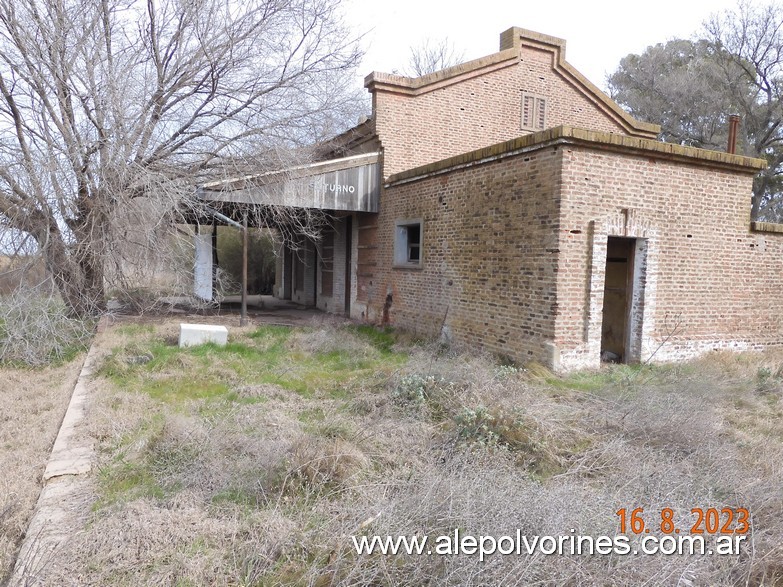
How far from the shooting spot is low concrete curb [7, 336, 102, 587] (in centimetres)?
305

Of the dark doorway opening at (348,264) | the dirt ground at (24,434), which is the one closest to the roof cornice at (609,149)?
the dark doorway opening at (348,264)

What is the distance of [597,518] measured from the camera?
3.16 meters

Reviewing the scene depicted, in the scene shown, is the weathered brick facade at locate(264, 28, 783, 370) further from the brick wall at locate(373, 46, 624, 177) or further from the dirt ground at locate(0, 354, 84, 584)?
the dirt ground at locate(0, 354, 84, 584)

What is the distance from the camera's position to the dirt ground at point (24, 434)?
12.2ft

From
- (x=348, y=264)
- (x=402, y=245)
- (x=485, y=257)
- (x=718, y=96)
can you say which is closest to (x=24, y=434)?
(x=485, y=257)

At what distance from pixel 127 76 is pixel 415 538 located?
991 cm

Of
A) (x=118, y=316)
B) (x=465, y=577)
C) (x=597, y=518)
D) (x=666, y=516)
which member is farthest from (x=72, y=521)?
(x=118, y=316)

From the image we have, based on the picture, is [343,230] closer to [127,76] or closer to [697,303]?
[127,76]

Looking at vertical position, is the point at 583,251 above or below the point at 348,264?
above

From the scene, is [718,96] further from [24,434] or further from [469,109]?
[24,434]

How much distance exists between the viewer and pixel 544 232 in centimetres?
797

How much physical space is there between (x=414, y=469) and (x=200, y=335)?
22.0 feet

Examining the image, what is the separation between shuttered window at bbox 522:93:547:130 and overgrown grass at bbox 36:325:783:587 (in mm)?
8910

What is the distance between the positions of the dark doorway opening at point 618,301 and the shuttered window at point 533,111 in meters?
6.70
